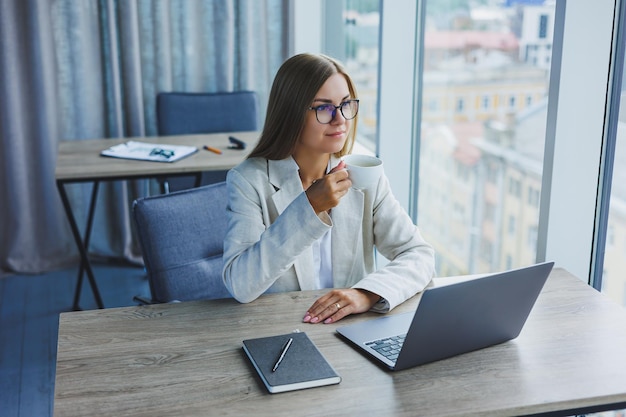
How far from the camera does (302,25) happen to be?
13.5 ft

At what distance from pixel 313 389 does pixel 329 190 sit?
1.57 feet

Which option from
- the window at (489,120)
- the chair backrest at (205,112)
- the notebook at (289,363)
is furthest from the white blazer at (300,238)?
the chair backrest at (205,112)

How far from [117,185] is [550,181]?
2.72 m

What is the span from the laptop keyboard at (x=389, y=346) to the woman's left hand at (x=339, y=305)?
0.45 feet

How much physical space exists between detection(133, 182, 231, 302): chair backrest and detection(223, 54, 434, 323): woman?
23 centimetres

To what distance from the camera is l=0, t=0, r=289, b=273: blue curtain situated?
3.82 meters

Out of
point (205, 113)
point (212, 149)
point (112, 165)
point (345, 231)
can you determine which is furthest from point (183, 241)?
point (205, 113)

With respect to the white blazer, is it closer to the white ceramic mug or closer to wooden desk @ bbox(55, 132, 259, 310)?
the white ceramic mug

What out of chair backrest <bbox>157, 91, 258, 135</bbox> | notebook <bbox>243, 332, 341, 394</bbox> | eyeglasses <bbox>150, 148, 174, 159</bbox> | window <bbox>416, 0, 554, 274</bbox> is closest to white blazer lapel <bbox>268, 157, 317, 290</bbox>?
notebook <bbox>243, 332, 341, 394</bbox>

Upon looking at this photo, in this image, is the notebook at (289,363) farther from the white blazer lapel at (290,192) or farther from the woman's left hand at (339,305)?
the white blazer lapel at (290,192)

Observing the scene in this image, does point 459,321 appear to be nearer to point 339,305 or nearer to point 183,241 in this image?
point 339,305

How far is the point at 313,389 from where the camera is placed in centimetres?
132

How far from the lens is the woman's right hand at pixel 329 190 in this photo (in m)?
1.62

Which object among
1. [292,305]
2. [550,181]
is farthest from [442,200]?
[292,305]
